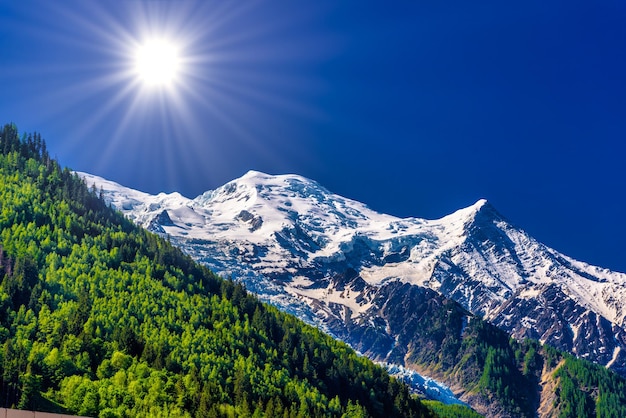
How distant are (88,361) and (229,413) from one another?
98.7ft

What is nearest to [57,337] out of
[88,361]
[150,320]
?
[88,361]

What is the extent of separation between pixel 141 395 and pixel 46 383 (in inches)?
700

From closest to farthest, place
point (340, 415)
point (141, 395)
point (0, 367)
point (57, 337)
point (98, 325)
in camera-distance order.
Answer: point (0, 367), point (141, 395), point (57, 337), point (98, 325), point (340, 415)

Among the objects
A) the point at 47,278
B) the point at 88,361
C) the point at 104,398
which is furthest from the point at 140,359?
the point at 47,278

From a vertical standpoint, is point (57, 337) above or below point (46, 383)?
above

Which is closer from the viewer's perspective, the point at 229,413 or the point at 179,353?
the point at 229,413

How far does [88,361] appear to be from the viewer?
528 ft

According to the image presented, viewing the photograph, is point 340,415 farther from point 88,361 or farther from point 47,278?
point 47,278

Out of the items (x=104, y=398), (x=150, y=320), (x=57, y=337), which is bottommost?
(x=104, y=398)

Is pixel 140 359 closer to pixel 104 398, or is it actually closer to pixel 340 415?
pixel 104 398

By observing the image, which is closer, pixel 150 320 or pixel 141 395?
pixel 141 395

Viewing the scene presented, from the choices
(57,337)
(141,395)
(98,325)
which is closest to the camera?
(141,395)

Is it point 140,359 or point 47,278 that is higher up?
point 47,278

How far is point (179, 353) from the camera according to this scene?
18650cm
